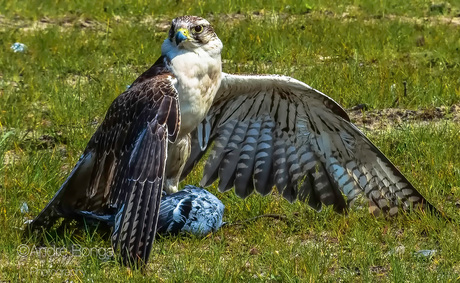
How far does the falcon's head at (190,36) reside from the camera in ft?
21.7

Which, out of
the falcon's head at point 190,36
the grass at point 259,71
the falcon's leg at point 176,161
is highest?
the falcon's head at point 190,36

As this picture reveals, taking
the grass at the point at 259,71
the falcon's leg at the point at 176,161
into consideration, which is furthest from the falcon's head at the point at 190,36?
the grass at the point at 259,71

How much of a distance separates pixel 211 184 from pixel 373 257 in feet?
5.95

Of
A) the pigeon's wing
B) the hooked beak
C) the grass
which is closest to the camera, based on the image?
the grass

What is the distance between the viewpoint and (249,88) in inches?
281

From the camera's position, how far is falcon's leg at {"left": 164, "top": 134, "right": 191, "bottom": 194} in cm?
684

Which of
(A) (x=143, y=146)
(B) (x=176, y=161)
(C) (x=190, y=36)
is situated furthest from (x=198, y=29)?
(A) (x=143, y=146)

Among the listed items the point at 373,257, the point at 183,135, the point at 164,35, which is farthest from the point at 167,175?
the point at 164,35

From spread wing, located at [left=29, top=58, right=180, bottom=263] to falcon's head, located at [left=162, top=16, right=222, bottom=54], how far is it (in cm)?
18

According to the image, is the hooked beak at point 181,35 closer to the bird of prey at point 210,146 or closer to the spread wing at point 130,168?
the bird of prey at point 210,146

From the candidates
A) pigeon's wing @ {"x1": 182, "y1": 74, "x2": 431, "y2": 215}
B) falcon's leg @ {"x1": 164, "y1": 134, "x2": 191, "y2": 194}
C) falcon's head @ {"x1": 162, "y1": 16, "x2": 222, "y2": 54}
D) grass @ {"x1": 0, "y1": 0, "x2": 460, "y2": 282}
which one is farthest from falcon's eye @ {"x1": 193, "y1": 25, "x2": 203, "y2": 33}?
grass @ {"x1": 0, "y1": 0, "x2": 460, "y2": 282}

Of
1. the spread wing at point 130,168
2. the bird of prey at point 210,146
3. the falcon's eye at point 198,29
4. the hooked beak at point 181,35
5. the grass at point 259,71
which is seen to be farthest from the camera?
the falcon's eye at point 198,29

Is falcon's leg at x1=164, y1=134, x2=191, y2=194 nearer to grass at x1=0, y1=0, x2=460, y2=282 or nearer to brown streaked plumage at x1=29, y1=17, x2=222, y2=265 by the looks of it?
brown streaked plumage at x1=29, y1=17, x2=222, y2=265

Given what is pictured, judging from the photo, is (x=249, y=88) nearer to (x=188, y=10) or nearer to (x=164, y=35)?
(x=164, y=35)
